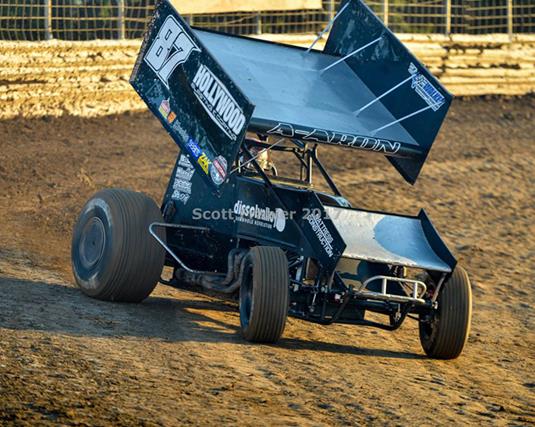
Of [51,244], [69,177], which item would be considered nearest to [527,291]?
[51,244]

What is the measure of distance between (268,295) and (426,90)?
8.48ft

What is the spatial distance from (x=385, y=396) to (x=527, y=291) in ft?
17.7

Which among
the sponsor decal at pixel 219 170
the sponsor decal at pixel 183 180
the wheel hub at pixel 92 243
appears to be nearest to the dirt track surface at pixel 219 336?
the wheel hub at pixel 92 243

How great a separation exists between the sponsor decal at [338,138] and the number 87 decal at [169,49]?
1045mm

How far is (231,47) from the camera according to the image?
10.9 metres

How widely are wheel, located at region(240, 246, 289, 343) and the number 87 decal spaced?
198cm

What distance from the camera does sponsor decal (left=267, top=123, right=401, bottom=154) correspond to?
974cm

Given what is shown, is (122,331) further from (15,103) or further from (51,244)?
(15,103)

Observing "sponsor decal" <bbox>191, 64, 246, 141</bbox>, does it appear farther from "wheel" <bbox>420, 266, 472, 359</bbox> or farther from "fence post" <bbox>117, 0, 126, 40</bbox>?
"fence post" <bbox>117, 0, 126, 40</bbox>

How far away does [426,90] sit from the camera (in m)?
10.4

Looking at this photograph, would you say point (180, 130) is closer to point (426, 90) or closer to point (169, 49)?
point (169, 49)

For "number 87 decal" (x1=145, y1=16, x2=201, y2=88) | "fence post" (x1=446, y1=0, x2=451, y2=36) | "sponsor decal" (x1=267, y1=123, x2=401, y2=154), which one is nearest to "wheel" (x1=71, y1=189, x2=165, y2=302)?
"number 87 decal" (x1=145, y1=16, x2=201, y2=88)

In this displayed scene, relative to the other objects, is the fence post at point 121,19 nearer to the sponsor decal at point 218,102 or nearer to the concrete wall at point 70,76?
the concrete wall at point 70,76

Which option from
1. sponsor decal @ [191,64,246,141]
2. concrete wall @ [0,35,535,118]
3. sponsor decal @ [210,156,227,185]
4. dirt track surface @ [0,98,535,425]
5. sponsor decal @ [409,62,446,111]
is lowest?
dirt track surface @ [0,98,535,425]
